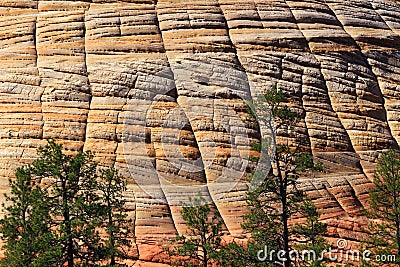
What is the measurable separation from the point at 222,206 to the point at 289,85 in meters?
11.3

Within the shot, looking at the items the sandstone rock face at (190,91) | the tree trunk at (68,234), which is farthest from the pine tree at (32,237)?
the sandstone rock face at (190,91)

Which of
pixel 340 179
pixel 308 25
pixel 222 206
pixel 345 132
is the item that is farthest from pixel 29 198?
pixel 308 25

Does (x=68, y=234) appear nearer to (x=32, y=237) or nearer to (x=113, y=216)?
(x=32, y=237)

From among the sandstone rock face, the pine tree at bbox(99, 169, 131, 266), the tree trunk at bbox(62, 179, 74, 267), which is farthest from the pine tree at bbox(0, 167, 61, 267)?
the sandstone rock face

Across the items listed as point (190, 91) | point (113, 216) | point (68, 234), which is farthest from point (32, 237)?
point (190, 91)

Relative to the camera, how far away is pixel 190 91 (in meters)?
41.5

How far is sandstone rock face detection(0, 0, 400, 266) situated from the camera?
38.2 meters

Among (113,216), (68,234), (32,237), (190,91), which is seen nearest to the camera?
(68,234)

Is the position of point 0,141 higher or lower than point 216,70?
lower

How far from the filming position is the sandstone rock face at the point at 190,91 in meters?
38.2

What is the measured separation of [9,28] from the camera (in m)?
45.4

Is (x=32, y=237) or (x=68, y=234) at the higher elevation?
(x=68, y=234)

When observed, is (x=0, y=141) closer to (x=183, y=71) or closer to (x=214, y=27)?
(x=183, y=71)

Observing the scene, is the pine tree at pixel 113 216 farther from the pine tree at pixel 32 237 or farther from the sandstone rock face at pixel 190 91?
the sandstone rock face at pixel 190 91
